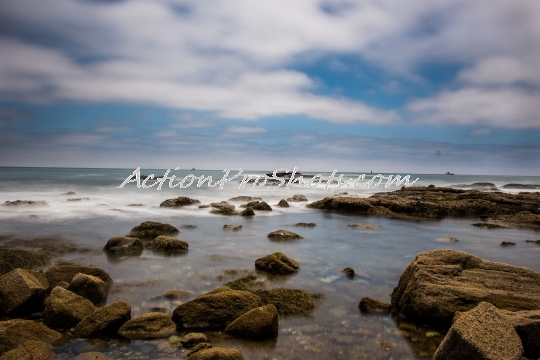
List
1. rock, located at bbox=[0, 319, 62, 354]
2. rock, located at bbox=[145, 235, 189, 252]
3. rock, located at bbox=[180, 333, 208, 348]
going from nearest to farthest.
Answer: rock, located at bbox=[0, 319, 62, 354] → rock, located at bbox=[180, 333, 208, 348] → rock, located at bbox=[145, 235, 189, 252]

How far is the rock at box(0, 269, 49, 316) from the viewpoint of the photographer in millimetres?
6344

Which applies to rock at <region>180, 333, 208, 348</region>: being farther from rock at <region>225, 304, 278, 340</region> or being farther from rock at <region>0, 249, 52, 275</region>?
rock at <region>0, 249, 52, 275</region>

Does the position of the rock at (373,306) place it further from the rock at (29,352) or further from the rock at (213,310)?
the rock at (29,352)

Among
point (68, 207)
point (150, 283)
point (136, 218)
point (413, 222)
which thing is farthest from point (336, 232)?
point (68, 207)

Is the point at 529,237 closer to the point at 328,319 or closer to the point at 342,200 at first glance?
the point at 342,200

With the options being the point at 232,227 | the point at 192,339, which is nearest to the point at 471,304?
the point at 192,339

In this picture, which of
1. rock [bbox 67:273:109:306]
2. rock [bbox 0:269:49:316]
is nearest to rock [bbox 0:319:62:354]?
rock [bbox 0:269:49:316]

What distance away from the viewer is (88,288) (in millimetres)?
7227

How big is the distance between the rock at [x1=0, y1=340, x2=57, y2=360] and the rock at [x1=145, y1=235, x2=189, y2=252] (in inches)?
276

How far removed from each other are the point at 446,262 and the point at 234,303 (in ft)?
15.1

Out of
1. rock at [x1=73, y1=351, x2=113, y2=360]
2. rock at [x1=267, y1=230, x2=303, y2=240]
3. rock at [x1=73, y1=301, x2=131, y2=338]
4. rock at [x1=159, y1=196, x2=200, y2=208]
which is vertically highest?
rock at [x1=159, y1=196, x2=200, y2=208]

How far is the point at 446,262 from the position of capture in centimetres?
761

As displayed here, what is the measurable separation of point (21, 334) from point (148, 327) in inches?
69.2

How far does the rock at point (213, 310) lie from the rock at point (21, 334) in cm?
188
